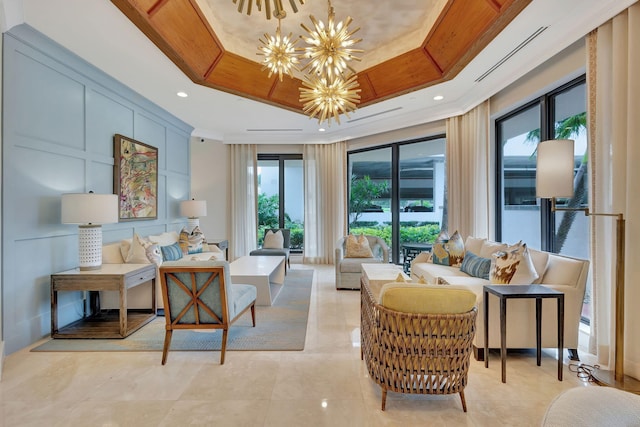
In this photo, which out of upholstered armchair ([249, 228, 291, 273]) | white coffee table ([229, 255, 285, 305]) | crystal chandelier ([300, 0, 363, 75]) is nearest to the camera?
crystal chandelier ([300, 0, 363, 75])

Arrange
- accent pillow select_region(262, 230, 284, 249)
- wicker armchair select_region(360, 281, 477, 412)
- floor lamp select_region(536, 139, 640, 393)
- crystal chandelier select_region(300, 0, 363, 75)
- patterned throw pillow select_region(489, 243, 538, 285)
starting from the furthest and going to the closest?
accent pillow select_region(262, 230, 284, 249) → patterned throw pillow select_region(489, 243, 538, 285) → crystal chandelier select_region(300, 0, 363, 75) → floor lamp select_region(536, 139, 640, 393) → wicker armchair select_region(360, 281, 477, 412)

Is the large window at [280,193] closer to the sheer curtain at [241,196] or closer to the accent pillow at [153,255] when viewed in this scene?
the sheer curtain at [241,196]

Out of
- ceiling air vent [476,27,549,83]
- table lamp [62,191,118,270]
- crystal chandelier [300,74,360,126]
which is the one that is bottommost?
table lamp [62,191,118,270]

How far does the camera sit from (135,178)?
468cm

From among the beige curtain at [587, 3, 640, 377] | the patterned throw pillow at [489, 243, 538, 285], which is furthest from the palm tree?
the patterned throw pillow at [489, 243, 538, 285]

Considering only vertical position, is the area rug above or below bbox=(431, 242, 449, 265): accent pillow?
below

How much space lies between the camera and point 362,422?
74.7 inches

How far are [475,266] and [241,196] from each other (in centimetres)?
511

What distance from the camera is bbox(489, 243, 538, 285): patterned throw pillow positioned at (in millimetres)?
2770

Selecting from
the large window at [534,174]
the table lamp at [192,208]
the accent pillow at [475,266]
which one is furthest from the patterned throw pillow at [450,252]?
the table lamp at [192,208]

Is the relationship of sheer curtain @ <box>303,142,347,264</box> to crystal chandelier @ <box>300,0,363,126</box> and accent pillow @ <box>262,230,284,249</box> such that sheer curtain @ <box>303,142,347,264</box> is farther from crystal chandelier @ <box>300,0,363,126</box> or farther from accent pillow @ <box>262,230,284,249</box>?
crystal chandelier @ <box>300,0,363,126</box>

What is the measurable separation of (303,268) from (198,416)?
16.0ft

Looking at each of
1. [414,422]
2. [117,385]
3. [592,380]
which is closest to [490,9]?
[592,380]

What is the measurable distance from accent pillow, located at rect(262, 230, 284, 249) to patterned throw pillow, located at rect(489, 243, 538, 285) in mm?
4427
